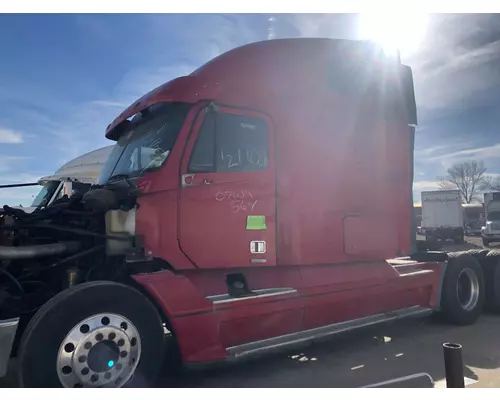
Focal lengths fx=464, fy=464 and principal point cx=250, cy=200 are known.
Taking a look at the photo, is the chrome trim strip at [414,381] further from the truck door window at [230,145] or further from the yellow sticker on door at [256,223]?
the truck door window at [230,145]

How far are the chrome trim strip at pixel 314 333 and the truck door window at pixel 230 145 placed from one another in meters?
1.71

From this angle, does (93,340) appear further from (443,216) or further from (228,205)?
(443,216)

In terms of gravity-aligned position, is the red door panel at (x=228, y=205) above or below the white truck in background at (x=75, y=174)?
below

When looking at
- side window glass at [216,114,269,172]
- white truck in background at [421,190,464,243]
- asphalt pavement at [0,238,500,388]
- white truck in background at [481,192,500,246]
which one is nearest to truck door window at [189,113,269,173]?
side window glass at [216,114,269,172]

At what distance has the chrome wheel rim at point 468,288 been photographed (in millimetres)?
7093

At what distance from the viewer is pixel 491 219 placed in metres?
25.9

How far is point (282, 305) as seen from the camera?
466cm

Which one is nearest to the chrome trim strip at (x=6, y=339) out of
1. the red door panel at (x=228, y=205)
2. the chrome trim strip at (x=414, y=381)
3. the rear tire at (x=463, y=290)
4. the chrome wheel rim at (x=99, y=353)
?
the chrome wheel rim at (x=99, y=353)

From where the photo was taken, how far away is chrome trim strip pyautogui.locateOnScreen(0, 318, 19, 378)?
3412mm

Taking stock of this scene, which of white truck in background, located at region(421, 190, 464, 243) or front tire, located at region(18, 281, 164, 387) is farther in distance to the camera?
white truck in background, located at region(421, 190, 464, 243)

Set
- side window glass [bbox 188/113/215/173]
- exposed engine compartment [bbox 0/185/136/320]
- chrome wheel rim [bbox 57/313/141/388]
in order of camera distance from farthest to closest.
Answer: side window glass [bbox 188/113/215/173], exposed engine compartment [bbox 0/185/136/320], chrome wheel rim [bbox 57/313/141/388]

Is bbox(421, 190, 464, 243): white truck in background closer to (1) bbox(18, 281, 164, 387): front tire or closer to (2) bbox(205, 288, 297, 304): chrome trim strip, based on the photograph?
(2) bbox(205, 288, 297, 304): chrome trim strip

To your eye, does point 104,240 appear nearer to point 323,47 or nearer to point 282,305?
point 282,305

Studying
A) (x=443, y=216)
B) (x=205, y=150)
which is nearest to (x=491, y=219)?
(x=443, y=216)
